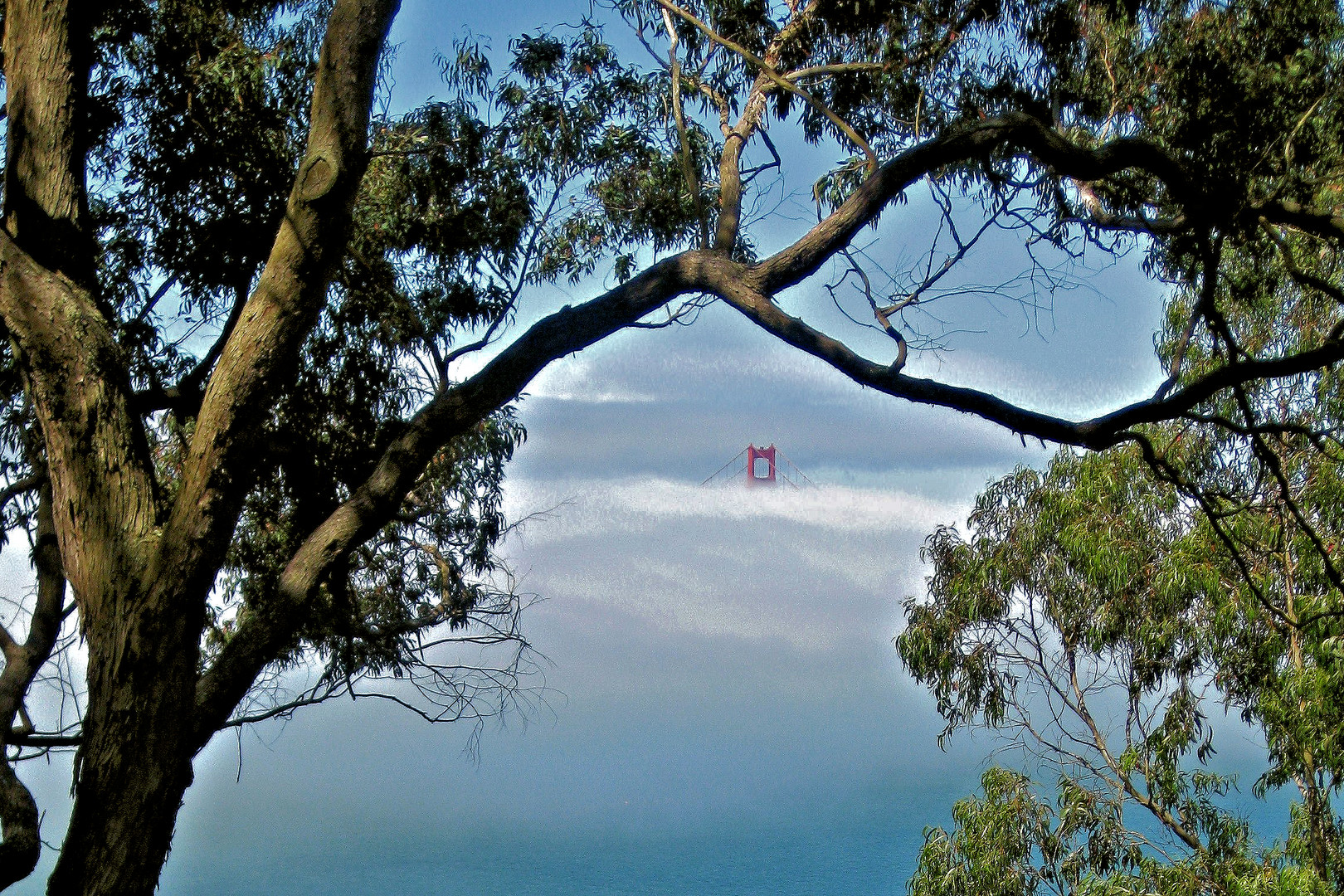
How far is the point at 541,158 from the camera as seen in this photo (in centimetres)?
484

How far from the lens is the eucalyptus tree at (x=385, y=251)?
8.14 ft

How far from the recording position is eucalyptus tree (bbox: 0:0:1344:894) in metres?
2.48

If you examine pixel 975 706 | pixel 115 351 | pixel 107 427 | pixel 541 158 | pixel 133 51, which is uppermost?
pixel 541 158

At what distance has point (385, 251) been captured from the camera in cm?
452

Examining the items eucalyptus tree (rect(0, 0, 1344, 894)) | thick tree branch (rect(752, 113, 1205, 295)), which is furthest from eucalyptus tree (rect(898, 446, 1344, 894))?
thick tree branch (rect(752, 113, 1205, 295))

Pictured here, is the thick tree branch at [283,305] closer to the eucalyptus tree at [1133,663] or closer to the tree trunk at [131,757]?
the tree trunk at [131,757]

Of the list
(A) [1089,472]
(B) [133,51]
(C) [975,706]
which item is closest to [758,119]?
(B) [133,51]

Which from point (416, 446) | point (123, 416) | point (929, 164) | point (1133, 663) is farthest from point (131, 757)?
point (1133, 663)

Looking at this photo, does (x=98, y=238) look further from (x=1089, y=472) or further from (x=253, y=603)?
(x=1089, y=472)

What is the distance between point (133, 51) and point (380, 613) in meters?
2.47

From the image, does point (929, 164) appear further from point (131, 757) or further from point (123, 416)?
point (131, 757)

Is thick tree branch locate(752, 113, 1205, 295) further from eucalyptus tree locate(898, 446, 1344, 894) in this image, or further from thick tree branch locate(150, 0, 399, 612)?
eucalyptus tree locate(898, 446, 1344, 894)

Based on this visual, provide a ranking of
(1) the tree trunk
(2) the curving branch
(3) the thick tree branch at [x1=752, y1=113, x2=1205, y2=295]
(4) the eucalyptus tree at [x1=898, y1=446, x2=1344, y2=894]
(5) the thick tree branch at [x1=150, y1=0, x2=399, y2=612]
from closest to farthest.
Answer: (1) the tree trunk → (5) the thick tree branch at [x1=150, y1=0, x2=399, y2=612] → (2) the curving branch → (3) the thick tree branch at [x1=752, y1=113, x2=1205, y2=295] → (4) the eucalyptus tree at [x1=898, y1=446, x2=1344, y2=894]

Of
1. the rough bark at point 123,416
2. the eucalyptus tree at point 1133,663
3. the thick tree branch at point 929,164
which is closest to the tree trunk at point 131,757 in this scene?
the rough bark at point 123,416
